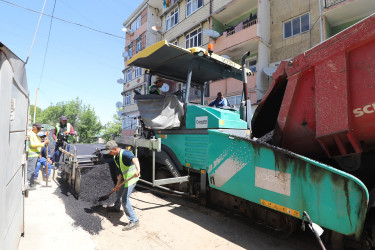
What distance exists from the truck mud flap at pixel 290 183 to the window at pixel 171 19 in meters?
19.8

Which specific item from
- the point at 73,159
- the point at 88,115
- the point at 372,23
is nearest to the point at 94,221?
the point at 73,159

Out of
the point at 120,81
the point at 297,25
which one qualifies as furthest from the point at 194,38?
the point at 120,81

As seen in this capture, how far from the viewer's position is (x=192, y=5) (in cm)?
1823

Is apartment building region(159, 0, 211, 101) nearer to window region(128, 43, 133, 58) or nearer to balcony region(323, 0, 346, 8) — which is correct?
window region(128, 43, 133, 58)

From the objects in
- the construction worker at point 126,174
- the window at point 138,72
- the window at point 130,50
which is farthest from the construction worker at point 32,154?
the window at point 130,50

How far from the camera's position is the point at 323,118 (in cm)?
242

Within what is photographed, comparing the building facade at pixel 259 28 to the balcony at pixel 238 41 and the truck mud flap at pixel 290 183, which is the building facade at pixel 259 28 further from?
the truck mud flap at pixel 290 183

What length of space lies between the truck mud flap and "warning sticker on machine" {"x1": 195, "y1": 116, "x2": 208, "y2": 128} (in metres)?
0.40

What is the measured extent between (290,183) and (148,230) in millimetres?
2175

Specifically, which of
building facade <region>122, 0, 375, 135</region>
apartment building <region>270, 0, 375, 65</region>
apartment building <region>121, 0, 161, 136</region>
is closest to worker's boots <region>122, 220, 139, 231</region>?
building facade <region>122, 0, 375, 135</region>

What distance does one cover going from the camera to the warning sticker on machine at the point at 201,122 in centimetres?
379

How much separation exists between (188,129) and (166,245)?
6.37ft

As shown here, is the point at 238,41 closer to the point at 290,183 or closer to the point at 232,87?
Answer: the point at 232,87

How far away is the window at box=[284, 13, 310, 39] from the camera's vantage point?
11.9 m
